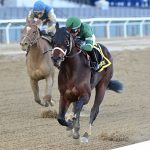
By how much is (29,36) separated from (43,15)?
0.72 metres

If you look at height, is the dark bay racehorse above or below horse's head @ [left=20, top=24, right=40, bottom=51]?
below

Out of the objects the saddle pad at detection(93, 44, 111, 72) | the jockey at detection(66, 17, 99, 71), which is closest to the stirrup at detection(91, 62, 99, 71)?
the jockey at detection(66, 17, 99, 71)

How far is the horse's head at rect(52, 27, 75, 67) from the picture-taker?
6.55 meters

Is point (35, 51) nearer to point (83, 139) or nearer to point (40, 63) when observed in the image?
point (40, 63)

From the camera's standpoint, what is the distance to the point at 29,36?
351 inches

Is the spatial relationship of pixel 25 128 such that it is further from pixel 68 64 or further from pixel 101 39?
pixel 101 39

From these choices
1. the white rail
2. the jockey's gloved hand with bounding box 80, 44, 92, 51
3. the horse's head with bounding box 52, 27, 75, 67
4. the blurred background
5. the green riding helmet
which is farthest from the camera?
the blurred background

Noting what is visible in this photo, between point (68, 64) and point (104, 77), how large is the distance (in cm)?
110

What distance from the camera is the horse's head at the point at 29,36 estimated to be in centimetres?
881

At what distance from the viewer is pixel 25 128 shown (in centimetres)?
845

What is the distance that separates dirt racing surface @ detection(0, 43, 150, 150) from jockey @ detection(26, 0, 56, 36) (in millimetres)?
1321

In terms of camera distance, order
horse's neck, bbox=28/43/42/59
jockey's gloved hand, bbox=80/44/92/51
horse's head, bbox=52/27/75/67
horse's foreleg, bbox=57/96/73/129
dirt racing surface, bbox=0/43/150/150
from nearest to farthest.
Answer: horse's head, bbox=52/27/75/67, horse's foreleg, bbox=57/96/73/129, jockey's gloved hand, bbox=80/44/92/51, dirt racing surface, bbox=0/43/150/150, horse's neck, bbox=28/43/42/59

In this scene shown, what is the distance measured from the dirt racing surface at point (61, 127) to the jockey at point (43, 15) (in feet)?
4.33

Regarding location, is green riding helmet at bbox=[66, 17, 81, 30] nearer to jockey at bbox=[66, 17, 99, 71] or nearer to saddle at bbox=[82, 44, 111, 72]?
jockey at bbox=[66, 17, 99, 71]
